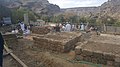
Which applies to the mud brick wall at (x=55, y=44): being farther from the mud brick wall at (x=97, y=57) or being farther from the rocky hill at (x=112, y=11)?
the rocky hill at (x=112, y=11)

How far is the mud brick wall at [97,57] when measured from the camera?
292 inches

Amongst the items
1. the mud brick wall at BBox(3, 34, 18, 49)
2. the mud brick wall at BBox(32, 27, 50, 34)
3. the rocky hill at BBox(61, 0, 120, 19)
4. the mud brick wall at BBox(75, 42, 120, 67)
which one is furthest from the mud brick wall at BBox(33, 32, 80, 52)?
the rocky hill at BBox(61, 0, 120, 19)

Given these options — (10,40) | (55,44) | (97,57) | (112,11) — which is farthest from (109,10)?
(97,57)

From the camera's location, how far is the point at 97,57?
25.7 feet

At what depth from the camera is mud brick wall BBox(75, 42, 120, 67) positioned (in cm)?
742

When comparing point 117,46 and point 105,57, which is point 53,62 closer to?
point 105,57

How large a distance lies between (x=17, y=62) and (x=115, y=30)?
13372mm

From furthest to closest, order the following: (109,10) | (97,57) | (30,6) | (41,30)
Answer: (109,10)
(30,6)
(41,30)
(97,57)

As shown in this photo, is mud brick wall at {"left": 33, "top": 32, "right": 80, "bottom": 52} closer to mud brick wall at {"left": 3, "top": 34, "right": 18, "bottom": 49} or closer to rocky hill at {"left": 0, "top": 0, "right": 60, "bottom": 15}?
mud brick wall at {"left": 3, "top": 34, "right": 18, "bottom": 49}

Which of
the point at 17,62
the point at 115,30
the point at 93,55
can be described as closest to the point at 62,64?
the point at 93,55

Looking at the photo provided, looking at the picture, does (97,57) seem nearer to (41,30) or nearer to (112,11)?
(41,30)

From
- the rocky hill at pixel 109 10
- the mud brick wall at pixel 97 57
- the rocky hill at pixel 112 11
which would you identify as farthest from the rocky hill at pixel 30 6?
the mud brick wall at pixel 97 57

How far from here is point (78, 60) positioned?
820cm

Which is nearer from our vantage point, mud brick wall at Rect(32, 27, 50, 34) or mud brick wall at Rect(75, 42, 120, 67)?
mud brick wall at Rect(75, 42, 120, 67)
